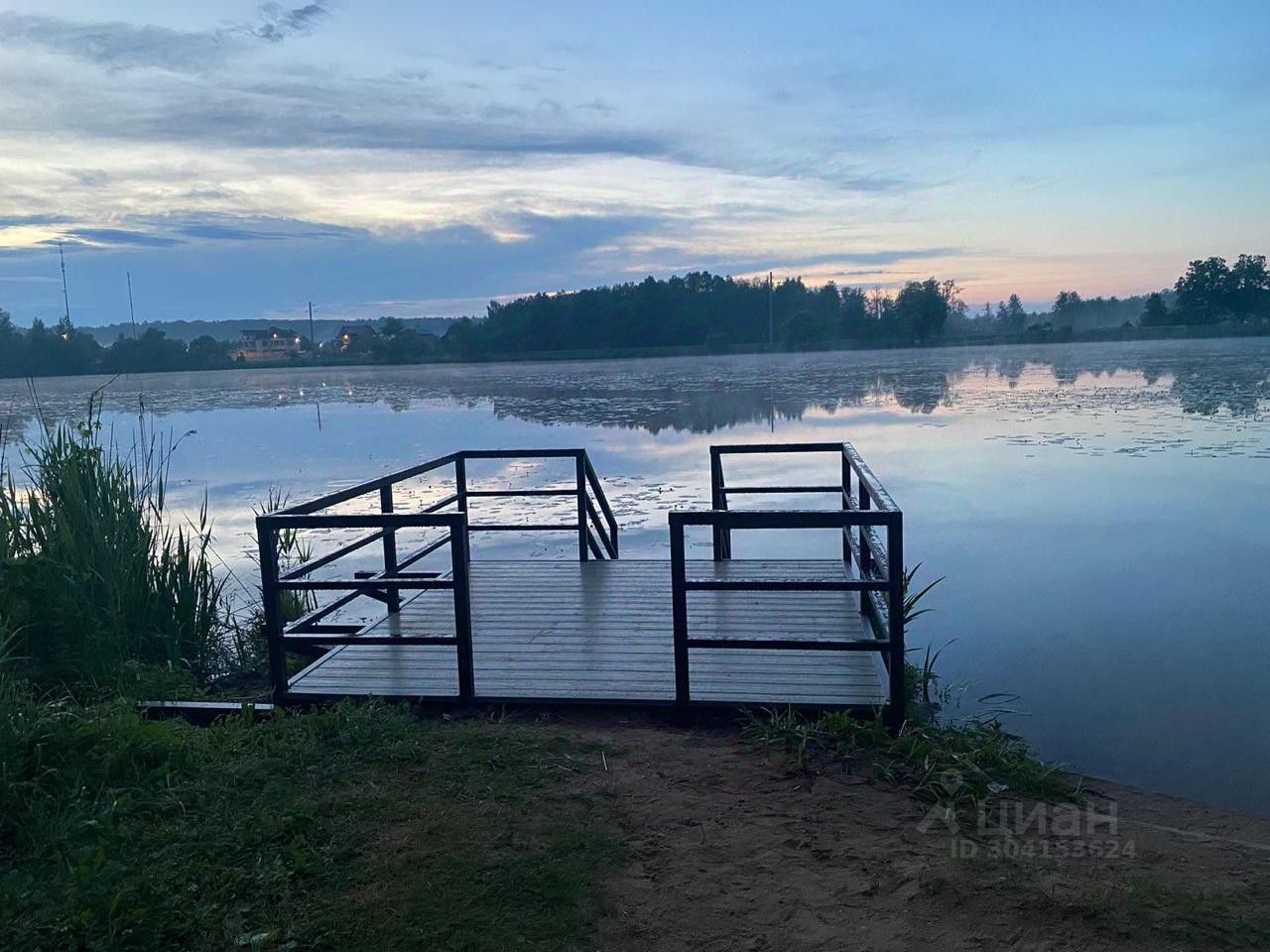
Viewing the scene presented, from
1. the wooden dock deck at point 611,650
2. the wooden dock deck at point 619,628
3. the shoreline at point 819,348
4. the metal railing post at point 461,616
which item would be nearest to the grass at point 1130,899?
the wooden dock deck at point 619,628

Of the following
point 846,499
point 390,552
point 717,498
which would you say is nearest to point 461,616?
point 390,552

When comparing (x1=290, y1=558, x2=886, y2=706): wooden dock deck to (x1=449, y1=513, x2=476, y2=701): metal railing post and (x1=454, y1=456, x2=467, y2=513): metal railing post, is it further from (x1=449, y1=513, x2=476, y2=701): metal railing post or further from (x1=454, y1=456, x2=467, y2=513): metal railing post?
(x1=454, y1=456, x2=467, y2=513): metal railing post

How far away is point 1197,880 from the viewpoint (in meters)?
3.87

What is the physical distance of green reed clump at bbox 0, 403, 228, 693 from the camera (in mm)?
6277

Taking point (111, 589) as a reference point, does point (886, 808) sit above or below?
below

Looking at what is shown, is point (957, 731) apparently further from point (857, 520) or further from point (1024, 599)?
point (1024, 599)

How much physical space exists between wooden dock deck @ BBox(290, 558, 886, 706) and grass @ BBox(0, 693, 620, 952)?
0.61 m

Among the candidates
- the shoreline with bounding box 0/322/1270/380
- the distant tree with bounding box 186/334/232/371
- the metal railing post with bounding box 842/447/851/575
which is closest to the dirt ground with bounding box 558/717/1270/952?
the metal railing post with bounding box 842/447/851/575

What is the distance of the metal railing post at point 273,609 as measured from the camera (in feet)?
18.3

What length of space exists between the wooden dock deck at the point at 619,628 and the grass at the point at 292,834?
55cm

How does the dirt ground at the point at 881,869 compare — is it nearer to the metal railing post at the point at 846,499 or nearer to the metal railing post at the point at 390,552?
the metal railing post at the point at 390,552

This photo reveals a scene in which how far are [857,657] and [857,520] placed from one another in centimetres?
126

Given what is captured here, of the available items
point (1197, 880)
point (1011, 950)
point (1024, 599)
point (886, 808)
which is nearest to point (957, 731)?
point (886, 808)

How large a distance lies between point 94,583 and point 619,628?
132 inches
